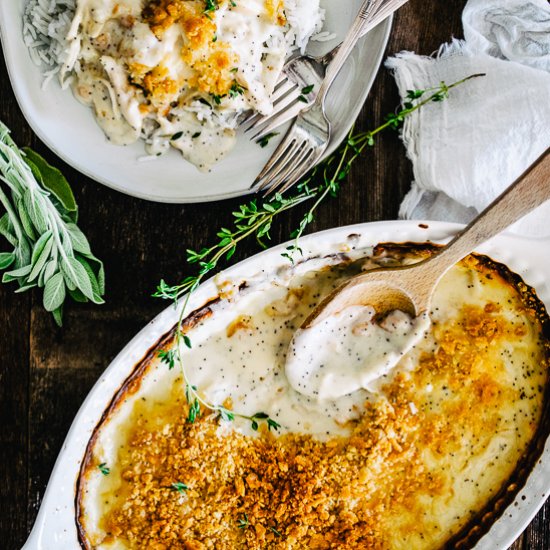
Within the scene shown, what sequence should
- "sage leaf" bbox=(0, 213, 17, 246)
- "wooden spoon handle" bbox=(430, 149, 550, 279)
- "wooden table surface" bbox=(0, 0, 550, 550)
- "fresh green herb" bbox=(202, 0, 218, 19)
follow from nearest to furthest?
"wooden spoon handle" bbox=(430, 149, 550, 279)
"fresh green herb" bbox=(202, 0, 218, 19)
"sage leaf" bbox=(0, 213, 17, 246)
"wooden table surface" bbox=(0, 0, 550, 550)

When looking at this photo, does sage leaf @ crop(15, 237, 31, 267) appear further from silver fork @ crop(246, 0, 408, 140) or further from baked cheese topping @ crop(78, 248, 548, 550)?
silver fork @ crop(246, 0, 408, 140)

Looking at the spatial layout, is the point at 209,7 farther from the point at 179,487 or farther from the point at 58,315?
the point at 179,487

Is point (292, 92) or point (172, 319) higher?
point (292, 92)

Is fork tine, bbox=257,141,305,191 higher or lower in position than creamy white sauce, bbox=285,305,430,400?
higher

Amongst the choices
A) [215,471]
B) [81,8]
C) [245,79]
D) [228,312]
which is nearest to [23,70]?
[81,8]

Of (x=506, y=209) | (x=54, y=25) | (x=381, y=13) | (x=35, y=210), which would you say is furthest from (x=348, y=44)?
(x=35, y=210)

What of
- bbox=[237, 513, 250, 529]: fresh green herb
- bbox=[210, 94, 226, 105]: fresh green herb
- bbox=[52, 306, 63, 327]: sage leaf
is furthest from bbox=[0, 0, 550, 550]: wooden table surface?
bbox=[237, 513, 250, 529]: fresh green herb

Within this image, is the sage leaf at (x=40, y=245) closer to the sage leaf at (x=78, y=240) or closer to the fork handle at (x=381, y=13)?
the sage leaf at (x=78, y=240)

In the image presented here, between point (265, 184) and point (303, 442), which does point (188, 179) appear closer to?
point (265, 184)
